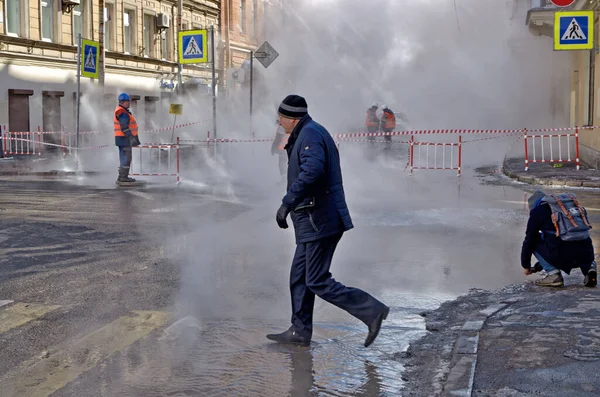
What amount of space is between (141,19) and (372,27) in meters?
17.7

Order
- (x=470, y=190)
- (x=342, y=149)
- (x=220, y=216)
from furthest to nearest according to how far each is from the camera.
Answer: (x=342, y=149) → (x=470, y=190) → (x=220, y=216)

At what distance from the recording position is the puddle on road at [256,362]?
493 centimetres

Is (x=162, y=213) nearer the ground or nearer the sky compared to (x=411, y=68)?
nearer the ground

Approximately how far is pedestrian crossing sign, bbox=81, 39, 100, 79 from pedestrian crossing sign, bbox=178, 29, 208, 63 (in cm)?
598

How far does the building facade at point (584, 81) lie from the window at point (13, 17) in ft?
56.5

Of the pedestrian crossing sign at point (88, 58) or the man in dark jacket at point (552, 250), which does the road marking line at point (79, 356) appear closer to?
the man in dark jacket at point (552, 250)

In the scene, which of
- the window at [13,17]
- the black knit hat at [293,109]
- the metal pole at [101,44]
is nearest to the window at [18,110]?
the window at [13,17]

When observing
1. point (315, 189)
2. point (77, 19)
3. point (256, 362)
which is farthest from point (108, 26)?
point (256, 362)

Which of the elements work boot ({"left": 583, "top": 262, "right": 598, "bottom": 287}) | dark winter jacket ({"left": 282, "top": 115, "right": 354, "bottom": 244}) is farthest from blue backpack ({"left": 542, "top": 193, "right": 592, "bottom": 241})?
dark winter jacket ({"left": 282, "top": 115, "right": 354, "bottom": 244})

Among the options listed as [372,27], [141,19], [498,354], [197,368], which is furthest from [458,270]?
[372,27]

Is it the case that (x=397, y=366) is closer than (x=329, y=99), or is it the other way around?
(x=397, y=366)

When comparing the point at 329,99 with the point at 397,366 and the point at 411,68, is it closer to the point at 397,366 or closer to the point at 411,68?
the point at 411,68

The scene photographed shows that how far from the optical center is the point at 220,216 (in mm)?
12578

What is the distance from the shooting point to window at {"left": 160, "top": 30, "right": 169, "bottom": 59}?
4097cm
